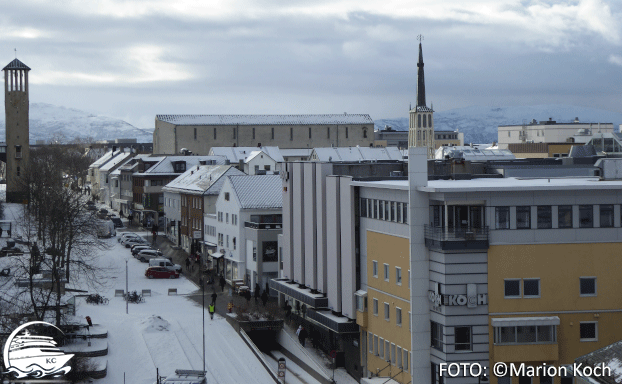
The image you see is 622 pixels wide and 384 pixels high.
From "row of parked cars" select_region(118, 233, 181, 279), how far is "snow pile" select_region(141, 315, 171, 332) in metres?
18.5

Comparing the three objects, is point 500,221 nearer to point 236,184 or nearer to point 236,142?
point 236,184

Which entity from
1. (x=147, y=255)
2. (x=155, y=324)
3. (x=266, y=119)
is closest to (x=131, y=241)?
(x=147, y=255)

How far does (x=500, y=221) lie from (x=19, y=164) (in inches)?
3847

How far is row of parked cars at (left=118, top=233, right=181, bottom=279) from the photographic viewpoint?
70.7m

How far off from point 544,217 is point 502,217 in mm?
1679

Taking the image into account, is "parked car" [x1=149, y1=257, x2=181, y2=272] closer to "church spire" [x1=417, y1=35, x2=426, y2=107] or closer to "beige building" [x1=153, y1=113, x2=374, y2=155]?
"beige building" [x1=153, y1=113, x2=374, y2=155]

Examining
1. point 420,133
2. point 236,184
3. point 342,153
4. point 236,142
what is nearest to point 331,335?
point 236,184

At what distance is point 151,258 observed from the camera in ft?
252

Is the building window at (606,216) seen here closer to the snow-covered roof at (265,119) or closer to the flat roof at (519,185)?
the flat roof at (519,185)

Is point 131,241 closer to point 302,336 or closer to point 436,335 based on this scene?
point 302,336

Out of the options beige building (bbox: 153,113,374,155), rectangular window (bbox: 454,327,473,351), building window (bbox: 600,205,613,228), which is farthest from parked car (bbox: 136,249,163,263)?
beige building (bbox: 153,113,374,155)

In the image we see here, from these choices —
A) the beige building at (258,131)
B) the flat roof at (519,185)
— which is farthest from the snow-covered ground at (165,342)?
the beige building at (258,131)

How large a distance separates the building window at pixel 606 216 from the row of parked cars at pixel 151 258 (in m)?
40.2

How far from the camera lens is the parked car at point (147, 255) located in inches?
3092
